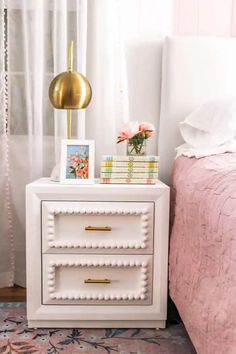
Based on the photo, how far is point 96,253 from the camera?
1.66m

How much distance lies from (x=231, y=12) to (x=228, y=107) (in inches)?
26.4

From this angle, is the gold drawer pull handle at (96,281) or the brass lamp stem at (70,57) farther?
the brass lamp stem at (70,57)

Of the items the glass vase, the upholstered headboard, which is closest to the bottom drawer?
the glass vase

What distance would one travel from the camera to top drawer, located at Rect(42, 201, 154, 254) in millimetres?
1646

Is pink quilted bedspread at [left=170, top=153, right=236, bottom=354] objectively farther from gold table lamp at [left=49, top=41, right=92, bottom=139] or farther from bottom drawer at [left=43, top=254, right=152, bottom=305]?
gold table lamp at [left=49, top=41, right=92, bottom=139]

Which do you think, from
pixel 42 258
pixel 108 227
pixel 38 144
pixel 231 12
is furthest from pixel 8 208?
pixel 231 12

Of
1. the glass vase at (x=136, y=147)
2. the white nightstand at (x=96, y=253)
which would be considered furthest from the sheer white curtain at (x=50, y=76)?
the white nightstand at (x=96, y=253)

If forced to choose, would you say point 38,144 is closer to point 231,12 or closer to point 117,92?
point 117,92

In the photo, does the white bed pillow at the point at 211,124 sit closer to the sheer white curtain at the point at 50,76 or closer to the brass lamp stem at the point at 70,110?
the sheer white curtain at the point at 50,76

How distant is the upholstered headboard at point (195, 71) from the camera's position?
6.61 ft

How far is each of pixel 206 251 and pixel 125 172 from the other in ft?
2.06

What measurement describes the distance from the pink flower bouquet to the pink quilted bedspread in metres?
0.21

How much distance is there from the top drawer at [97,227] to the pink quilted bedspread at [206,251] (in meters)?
0.12

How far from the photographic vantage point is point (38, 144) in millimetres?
2006
